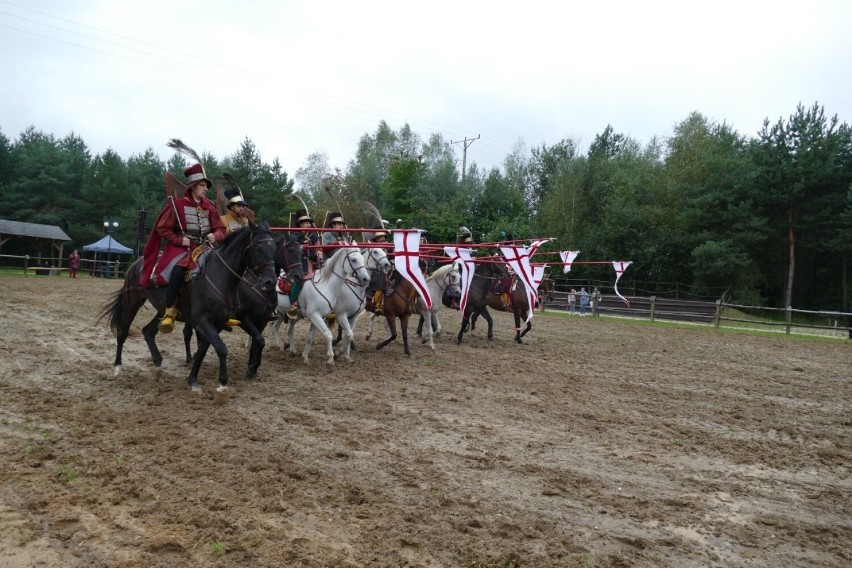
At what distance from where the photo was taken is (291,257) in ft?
28.4

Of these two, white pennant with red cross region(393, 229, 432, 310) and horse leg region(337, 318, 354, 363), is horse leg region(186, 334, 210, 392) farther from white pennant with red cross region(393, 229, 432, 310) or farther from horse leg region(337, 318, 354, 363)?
horse leg region(337, 318, 354, 363)

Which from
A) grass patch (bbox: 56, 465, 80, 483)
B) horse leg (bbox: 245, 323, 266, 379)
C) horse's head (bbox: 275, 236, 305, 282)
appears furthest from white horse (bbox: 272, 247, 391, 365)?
grass patch (bbox: 56, 465, 80, 483)

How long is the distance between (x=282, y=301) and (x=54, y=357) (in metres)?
3.92

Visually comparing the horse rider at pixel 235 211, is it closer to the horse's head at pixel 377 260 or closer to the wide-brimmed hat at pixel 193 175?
the wide-brimmed hat at pixel 193 175

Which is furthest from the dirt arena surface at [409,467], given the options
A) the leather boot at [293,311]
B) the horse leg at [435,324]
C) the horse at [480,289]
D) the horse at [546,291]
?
the horse at [546,291]

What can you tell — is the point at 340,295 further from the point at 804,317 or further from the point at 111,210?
the point at 111,210

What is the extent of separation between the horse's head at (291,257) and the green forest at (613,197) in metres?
22.0

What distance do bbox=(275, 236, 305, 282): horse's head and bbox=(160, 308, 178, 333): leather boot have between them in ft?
5.46

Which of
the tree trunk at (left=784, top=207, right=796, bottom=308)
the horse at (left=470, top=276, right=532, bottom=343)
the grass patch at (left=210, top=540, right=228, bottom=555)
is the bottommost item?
the grass patch at (left=210, top=540, right=228, bottom=555)

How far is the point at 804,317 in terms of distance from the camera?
3231 centimetres

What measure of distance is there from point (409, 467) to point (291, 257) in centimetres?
433

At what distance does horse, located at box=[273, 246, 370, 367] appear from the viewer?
10359 mm

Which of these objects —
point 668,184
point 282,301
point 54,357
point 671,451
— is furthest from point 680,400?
point 668,184

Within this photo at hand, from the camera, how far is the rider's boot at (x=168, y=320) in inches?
302
